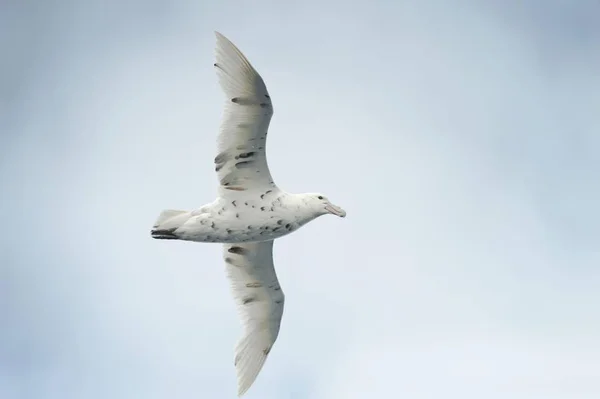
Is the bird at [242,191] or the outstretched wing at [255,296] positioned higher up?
the bird at [242,191]

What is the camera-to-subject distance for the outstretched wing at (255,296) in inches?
1113

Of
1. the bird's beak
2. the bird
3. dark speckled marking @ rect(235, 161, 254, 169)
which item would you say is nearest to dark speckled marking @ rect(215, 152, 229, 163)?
the bird

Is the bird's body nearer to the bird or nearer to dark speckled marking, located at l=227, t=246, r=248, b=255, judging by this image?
the bird

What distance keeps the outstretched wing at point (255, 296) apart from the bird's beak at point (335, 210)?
2631mm

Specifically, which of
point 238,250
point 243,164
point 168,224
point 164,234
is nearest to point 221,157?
point 243,164

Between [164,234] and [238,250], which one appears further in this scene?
[238,250]

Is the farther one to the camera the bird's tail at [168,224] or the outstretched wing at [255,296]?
the outstretched wing at [255,296]

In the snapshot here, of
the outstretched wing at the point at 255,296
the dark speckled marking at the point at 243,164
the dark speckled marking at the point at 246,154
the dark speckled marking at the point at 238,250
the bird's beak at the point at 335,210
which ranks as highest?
the dark speckled marking at the point at 246,154

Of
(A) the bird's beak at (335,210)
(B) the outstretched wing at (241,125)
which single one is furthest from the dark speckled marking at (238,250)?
Result: (A) the bird's beak at (335,210)

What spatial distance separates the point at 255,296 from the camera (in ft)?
93.6

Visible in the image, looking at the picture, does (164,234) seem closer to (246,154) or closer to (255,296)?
(246,154)

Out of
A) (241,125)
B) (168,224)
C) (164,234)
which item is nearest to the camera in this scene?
(241,125)

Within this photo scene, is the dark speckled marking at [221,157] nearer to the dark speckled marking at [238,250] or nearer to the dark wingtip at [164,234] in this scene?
the dark wingtip at [164,234]

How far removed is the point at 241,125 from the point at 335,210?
11.2ft
